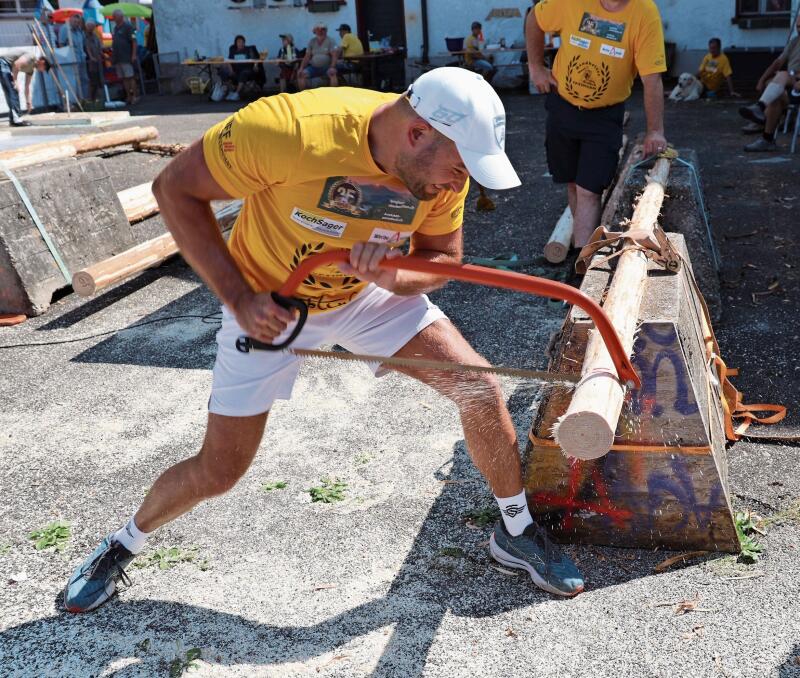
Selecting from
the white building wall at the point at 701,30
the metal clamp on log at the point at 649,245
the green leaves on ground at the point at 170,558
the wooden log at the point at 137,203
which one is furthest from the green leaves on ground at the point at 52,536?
the white building wall at the point at 701,30

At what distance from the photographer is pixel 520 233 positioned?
766cm

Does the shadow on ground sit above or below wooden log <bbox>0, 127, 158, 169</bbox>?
below

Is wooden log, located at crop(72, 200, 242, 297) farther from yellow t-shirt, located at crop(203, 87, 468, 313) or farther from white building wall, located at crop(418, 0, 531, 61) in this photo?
white building wall, located at crop(418, 0, 531, 61)

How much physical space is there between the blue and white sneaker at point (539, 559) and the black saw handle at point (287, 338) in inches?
45.3

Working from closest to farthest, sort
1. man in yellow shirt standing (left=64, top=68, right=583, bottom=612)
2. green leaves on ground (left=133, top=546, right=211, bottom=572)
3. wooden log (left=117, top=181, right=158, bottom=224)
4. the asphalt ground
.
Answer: man in yellow shirt standing (left=64, top=68, right=583, bottom=612) → the asphalt ground → green leaves on ground (left=133, top=546, right=211, bottom=572) → wooden log (left=117, top=181, right=158, bottom=224)

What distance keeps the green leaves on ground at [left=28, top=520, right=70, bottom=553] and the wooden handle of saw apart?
68.4 inches

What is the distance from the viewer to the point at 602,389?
250 cm

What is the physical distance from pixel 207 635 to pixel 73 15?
826 inches

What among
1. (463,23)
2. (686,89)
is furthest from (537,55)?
(463,23)

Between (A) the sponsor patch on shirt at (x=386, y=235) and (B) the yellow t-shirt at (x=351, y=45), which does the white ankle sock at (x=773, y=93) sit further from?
(B) the yellow t-shirt at (x=351, y=45)

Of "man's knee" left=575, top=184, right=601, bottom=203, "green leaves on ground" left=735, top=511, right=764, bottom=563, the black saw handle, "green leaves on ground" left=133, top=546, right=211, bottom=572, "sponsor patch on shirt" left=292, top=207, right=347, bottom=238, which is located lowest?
"green leaves on ground" left=133, top=546, right=211, bottom=572

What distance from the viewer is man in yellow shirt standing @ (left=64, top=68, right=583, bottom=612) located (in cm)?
249

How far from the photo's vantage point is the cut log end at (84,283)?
6.15m

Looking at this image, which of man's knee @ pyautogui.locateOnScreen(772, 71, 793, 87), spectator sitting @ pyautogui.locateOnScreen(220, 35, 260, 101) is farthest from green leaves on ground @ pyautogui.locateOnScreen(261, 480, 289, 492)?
spectator sitting @ pyautogui.locateOnScreen(220, 35, 260, 101)
